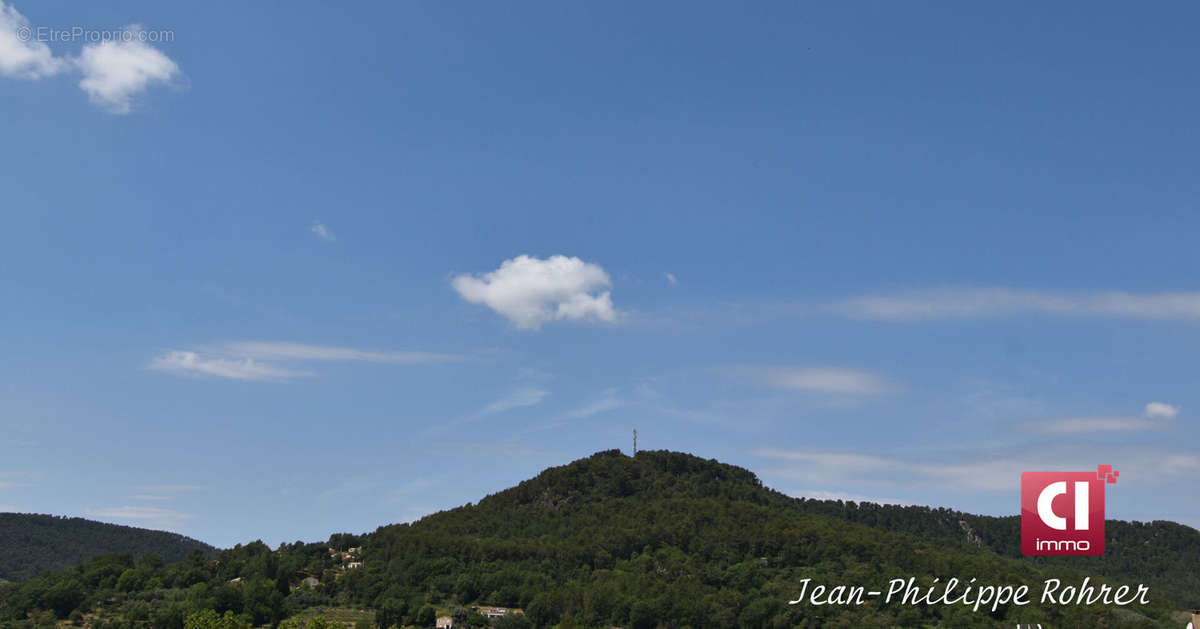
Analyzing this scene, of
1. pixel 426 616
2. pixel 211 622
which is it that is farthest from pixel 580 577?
pixel 211 622

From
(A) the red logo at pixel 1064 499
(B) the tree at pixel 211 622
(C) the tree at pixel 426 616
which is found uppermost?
(A) the red logo at pixel 1064 499

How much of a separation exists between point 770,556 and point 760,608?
3058cm

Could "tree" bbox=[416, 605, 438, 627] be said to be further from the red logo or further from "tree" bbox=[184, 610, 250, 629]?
the red logo

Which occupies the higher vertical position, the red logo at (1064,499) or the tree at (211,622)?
the red logo at (1064,499)

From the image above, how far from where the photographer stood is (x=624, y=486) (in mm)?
198250

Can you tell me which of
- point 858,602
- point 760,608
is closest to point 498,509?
point 760,608

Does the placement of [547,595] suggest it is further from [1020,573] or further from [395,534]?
[1020,573]

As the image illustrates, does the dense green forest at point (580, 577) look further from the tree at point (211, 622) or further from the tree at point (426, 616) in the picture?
the tree at point (211, 622)

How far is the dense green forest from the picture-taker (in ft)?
395

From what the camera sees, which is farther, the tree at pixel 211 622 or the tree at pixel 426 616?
the tree at pixel 426 616

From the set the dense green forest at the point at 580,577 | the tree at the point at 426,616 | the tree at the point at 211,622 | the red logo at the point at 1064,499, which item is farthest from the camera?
the dense green forest at the point at 580,577

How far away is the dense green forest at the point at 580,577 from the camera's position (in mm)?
120438

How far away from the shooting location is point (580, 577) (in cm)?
14562

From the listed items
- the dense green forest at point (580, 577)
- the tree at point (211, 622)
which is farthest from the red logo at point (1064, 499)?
the tree at point (211, 622)
